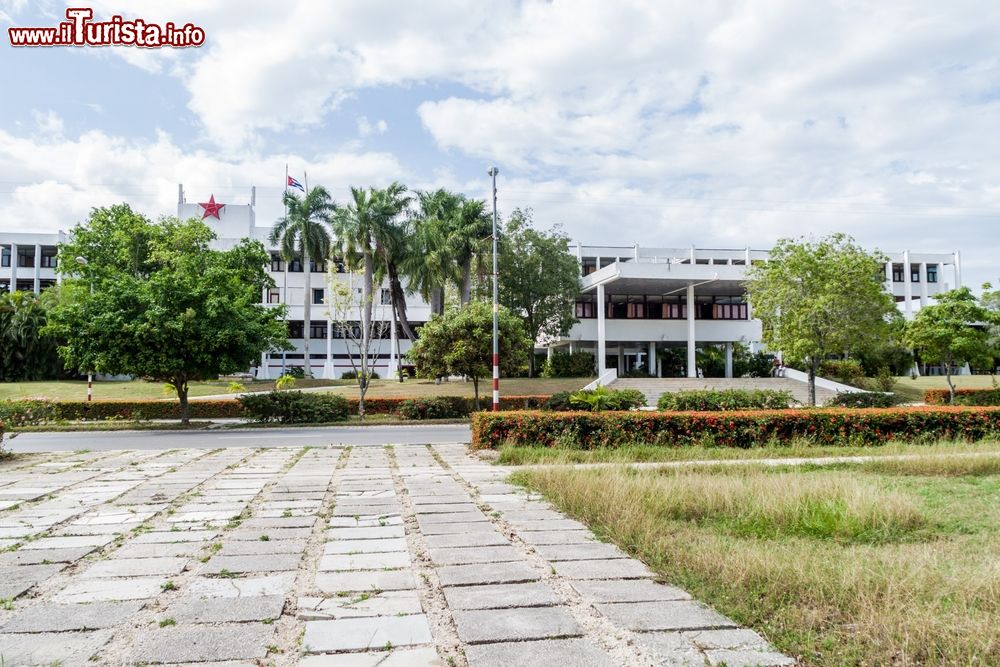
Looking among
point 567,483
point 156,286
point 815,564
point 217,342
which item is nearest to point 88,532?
point 567,483

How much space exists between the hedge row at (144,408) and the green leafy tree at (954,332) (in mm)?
16565

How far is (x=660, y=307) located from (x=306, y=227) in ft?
81.0

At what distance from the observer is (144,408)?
26781 mm

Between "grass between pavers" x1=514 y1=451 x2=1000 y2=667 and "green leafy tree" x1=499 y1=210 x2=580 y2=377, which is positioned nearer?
"grass between pavers" x1=514 y1=451 x2=1000 y2=667

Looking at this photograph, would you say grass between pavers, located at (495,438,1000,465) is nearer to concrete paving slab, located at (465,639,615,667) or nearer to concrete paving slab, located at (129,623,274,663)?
concrete paving slab, located at (465,639,615,667)

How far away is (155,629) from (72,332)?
22936 millimetres

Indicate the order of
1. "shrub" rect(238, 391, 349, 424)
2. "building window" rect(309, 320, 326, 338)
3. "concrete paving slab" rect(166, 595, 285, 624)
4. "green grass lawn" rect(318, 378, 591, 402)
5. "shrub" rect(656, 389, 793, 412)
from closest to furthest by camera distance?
"concrete paving slab" rect(166, 595, 285, 624), "shrub" rect(656, 389, 793, 412), "shrub" rect(238, 391, 349, 424), "green grass lawn" rect(318, 378, 591, 402), "building window" rect(309, 320, 326, 338)

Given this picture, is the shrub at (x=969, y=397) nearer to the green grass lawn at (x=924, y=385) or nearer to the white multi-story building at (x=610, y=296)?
the green grass lawn at (x=924, y=385)

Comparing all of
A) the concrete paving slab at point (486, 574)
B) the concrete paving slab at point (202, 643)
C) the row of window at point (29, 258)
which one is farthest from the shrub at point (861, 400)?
the row of window at point (29, 258)

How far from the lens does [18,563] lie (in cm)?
546

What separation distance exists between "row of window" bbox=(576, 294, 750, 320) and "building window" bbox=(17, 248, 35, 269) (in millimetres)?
49724

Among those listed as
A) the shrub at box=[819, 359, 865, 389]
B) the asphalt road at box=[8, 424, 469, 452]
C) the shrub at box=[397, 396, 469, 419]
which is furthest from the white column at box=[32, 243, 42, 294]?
the shrub at box=[819, 359, 865, 389]

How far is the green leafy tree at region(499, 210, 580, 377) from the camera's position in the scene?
42.5 metres

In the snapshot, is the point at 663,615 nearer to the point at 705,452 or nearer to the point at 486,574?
the point at 486,574
